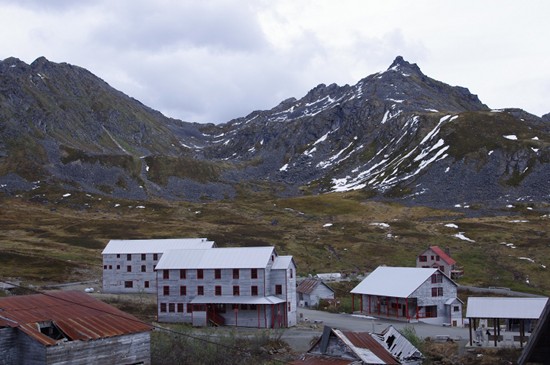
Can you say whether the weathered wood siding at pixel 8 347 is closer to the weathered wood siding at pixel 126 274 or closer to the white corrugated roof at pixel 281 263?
the white corrugated roof at pixel 281 263

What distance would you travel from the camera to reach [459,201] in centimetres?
17738

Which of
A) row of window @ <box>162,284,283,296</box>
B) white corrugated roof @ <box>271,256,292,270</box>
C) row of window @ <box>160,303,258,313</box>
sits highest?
white corrugated roof @ <box>271,256,292,270</box>

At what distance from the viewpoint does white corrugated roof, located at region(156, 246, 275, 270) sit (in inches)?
2581

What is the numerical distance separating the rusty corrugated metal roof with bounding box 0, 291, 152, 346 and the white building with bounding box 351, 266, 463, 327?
121 ft

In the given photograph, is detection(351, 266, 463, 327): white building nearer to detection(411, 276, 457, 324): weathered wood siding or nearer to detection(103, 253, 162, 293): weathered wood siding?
detection(411, 276, 457, 324): weathered wood siding

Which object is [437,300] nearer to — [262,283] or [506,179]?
[262,283]

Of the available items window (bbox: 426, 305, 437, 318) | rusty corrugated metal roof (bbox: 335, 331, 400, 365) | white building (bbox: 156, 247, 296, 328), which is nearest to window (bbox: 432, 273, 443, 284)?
window (bbox: 426, 305, 437, 318)

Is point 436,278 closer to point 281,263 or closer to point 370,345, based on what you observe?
point 281,263

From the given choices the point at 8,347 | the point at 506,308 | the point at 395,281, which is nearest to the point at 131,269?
the point at 395,281

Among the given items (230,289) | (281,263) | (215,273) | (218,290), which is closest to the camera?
(230,289)

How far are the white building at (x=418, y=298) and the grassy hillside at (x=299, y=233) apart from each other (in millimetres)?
21978

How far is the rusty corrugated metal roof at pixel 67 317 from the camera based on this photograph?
115 feet

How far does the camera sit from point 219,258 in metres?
67.9

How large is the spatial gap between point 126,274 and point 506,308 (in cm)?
5298
